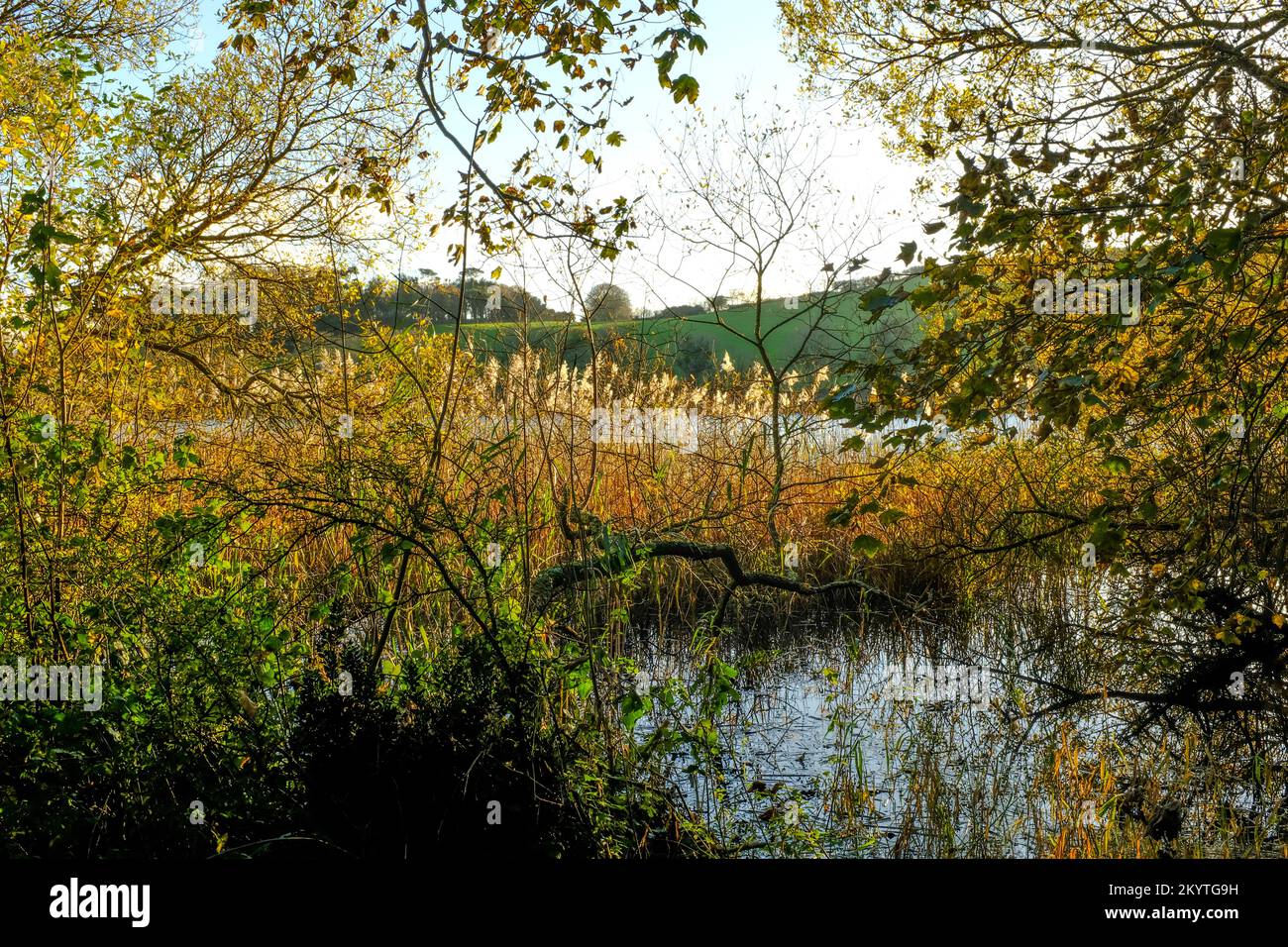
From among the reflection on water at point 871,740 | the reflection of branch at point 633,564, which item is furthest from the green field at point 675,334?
the reflection on water at point 871,740

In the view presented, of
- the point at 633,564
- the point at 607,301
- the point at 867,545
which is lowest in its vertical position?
the point at 633,564

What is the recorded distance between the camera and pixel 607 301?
4301 mm

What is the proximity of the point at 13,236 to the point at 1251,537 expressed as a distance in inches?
201

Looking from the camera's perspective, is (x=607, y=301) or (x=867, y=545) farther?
(x=607, y=301)

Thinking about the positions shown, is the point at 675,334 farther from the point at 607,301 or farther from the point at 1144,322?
the point at 1144,322

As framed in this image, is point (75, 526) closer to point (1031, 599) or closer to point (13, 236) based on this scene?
point (13, 236)

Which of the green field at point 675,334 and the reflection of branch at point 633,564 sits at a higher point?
the green field at point 675,334

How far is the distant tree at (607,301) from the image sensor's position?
3.94 m

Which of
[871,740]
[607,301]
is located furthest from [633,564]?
[871,740]

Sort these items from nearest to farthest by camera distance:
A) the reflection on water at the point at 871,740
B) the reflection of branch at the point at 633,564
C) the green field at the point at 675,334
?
the reflection of branch at the point at 633,564
the reflection on water at the point at 871,740
the green field at the point at 675,334

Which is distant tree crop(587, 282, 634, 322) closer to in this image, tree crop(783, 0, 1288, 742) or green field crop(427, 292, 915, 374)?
green field crop(427, 292, 915, 374)

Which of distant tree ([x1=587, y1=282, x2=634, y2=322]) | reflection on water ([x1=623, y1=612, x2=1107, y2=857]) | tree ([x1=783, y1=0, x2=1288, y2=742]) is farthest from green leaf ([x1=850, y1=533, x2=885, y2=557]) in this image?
distant tree ([x1=587, y1=282, x2=634, y2=322])

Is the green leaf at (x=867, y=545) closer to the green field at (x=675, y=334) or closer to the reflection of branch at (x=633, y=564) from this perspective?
the green field at (x=675, y=334)

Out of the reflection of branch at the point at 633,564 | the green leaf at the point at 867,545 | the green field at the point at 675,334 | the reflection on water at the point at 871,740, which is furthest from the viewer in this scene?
the green field at the point at 675,334
